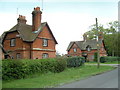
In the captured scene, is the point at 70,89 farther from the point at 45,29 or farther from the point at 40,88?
the point at 45,29

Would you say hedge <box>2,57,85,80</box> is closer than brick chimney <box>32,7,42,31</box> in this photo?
Yes

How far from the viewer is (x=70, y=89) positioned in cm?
976

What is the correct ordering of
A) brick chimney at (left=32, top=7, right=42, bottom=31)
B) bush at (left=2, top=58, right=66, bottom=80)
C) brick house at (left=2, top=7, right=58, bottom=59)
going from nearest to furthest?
bush at (left=2, top=58, right=66, bottom=80) < brick house at (left=2, top=7, right=58, bottom=59) < brick chimney at (left=32, top=7, right=42, bottom=31)

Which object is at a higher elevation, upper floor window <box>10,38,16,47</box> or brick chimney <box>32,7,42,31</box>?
brick chimney <box>32,7,42,31</box>

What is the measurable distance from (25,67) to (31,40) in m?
16.0

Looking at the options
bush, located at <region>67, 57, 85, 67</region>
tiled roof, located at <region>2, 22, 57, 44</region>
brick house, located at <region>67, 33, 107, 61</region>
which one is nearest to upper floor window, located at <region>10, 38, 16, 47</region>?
tiled roof, located at <region>2, 22, 57, 44</region>

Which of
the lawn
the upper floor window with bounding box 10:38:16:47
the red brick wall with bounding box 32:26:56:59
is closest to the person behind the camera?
the lawn

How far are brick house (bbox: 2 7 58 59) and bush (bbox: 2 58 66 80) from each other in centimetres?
1193

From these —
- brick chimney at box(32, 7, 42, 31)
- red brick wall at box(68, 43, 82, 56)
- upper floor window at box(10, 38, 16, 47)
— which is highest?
brick chimney at box(32, 7, 42, 31)

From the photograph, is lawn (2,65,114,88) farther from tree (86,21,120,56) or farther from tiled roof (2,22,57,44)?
tree (86,21,120,56)

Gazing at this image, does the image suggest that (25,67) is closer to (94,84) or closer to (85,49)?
→ (94,84)

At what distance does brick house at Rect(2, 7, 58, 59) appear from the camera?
30312mm

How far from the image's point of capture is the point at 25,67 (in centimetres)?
1462

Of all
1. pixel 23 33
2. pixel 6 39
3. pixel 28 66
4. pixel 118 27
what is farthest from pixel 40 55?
pixel 118 27
